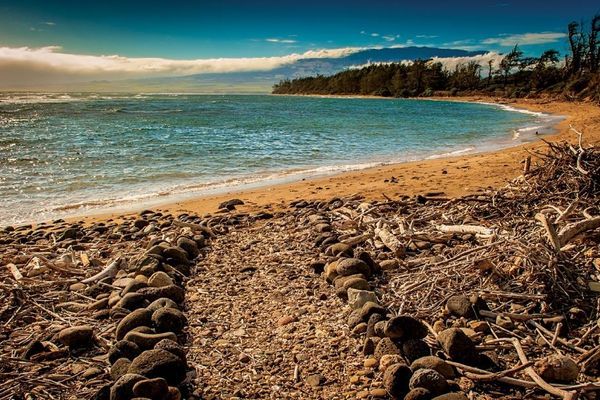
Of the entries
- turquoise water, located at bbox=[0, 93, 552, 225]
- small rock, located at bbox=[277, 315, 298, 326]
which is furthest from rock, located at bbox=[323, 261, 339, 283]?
turquoise water, located at bbox=[0, 93, 552, 225]

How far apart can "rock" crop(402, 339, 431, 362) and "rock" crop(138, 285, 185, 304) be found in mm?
2467

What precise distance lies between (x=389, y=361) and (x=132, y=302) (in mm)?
2620

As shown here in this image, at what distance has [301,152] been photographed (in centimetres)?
1916

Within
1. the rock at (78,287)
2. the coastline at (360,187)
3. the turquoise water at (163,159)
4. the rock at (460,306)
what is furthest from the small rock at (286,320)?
the turquoise water at (163,159)

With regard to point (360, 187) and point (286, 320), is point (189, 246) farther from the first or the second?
point (360, 187)

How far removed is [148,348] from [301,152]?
15.9 meters

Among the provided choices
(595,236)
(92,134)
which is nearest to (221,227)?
(595,236)

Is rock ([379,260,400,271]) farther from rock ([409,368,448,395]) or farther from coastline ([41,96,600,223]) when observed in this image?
coastline ([41,96,600,223])

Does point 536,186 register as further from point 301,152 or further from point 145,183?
point 301,152

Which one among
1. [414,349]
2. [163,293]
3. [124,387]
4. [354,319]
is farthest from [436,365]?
[163,293]

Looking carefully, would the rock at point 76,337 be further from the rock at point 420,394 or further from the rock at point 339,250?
the rock at point 339,250

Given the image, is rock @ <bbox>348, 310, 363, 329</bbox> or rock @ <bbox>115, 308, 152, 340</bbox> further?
rock @ <bbox>348, 310, 363, 329</bbox>

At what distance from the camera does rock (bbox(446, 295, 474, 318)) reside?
3.97m

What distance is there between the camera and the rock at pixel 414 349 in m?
3.37
